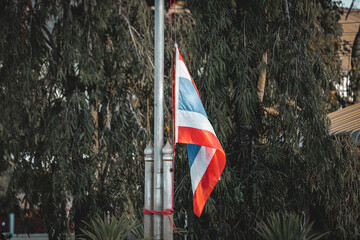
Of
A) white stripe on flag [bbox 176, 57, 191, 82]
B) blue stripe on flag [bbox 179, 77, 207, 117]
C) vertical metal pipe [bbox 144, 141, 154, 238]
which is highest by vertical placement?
white stripe on flag [bbox 176, 57, 191, 82]

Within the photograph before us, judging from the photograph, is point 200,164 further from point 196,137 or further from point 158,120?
point 158,120

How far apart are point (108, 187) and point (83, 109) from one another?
49.4 inches

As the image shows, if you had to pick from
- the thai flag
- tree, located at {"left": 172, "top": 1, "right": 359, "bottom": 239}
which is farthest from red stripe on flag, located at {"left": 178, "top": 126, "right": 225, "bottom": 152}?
tree, located at {"left": 172, "top": 1, "right": 359, "bottom": 239}

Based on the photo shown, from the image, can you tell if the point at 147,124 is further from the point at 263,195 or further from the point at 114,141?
the point at 263,195

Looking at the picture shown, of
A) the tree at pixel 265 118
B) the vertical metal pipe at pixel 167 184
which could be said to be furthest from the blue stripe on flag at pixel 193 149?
the tree at pixel 265 118

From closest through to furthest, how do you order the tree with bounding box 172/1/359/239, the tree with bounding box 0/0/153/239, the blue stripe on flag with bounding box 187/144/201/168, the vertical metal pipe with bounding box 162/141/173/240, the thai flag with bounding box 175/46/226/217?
the vertical metal pipe with bounding box 162/141/173/240
the thai flag with bounding box 175/46/226/217
the blue stripe on flag with bounding box 187/144/201/168
the tree with bounding box 172/1/359/239
the tree with bounding box 0/0/153/239

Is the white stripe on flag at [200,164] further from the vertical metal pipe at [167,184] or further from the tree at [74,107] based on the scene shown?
the tree at [74,107]

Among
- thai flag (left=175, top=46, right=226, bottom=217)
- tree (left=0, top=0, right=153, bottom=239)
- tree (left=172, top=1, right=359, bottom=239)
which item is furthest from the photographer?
tree (left=0, top=0, right=153, bottom=239)

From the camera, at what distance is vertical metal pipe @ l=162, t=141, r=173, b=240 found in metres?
4.89

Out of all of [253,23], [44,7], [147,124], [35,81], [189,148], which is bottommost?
[189,148]

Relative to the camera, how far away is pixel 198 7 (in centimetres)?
714

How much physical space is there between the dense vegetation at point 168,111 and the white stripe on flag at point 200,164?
1.46 m

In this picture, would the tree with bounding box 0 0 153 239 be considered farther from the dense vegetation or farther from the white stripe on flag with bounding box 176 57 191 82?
the white stripe on flag with bounding box 176 57 191 82

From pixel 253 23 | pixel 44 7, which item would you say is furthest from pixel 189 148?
pixel 44 7
